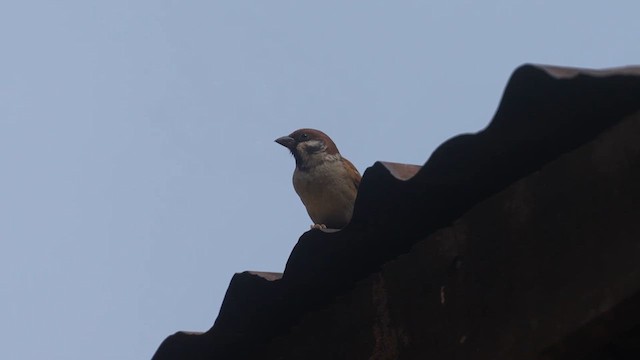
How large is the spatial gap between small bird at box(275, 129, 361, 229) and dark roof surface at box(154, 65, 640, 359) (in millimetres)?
1525

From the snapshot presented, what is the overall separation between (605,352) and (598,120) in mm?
A: 547

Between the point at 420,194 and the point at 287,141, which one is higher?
the point at 287,141

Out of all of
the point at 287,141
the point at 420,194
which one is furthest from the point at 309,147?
the point at 420,194

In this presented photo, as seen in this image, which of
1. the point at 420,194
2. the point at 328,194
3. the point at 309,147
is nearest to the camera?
the point at 420,194

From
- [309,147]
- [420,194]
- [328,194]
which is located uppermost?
[309,147]

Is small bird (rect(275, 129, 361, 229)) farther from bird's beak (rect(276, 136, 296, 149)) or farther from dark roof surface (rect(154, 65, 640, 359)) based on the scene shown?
dark roof surface (rect(154, 65, 640, 359))

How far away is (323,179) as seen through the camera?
5.34 metres

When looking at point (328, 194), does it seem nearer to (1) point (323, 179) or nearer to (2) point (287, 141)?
(1) point (323, 179)

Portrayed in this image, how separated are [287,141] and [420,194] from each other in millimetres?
2607

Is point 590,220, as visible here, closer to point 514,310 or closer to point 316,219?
point 514,310

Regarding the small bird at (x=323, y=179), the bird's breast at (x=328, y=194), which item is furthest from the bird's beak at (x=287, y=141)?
the bird's breast at (x=328, y=194)

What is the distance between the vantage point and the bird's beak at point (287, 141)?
5645mm

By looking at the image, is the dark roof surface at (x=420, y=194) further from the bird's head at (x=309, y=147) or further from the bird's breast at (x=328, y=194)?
the bird's head at (x=309, y=147)

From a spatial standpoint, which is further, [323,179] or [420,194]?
[323,179]
